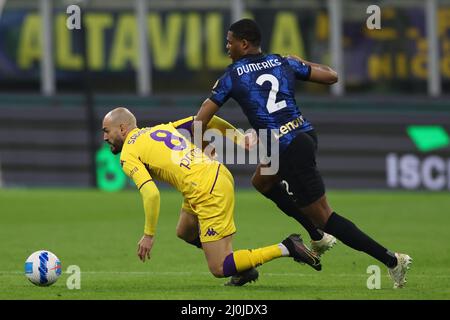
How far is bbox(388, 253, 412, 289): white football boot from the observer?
31.8 ft

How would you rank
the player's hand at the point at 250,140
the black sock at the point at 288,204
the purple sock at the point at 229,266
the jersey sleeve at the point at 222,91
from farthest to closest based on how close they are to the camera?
the black sock at the point at 288,204, the player's hand at the point at 250,140, the jersey sleeve at the point at 222,91, the purple sock at the point at 229,266

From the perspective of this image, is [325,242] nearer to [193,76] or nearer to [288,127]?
[288,127]

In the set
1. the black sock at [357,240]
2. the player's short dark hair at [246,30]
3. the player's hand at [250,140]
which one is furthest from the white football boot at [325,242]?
the player's short dark hair at [246,30]

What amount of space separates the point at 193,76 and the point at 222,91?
1358cm

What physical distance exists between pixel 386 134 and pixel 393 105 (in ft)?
2.29

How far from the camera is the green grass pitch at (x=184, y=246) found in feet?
32.0

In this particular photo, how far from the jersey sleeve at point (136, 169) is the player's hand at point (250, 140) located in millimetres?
1074

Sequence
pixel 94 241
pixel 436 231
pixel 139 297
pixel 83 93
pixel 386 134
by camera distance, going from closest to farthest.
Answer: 1. pixel 139 297
2. pixel 94 241
3. pixel 436 231
4. pixel 386 134
5. pixel 83 93

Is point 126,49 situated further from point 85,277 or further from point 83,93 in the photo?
point 85,277

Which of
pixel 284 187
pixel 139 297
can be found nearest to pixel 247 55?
pixel 284 187

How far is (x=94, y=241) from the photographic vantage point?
14.5 metres

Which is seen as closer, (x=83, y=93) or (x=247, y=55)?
(x=247, y=55)

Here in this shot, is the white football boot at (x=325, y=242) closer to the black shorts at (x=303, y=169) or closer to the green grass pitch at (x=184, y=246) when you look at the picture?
the green grass pitch at (x=184, y=246)

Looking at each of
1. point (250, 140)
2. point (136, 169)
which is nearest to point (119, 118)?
point (136, 169)
